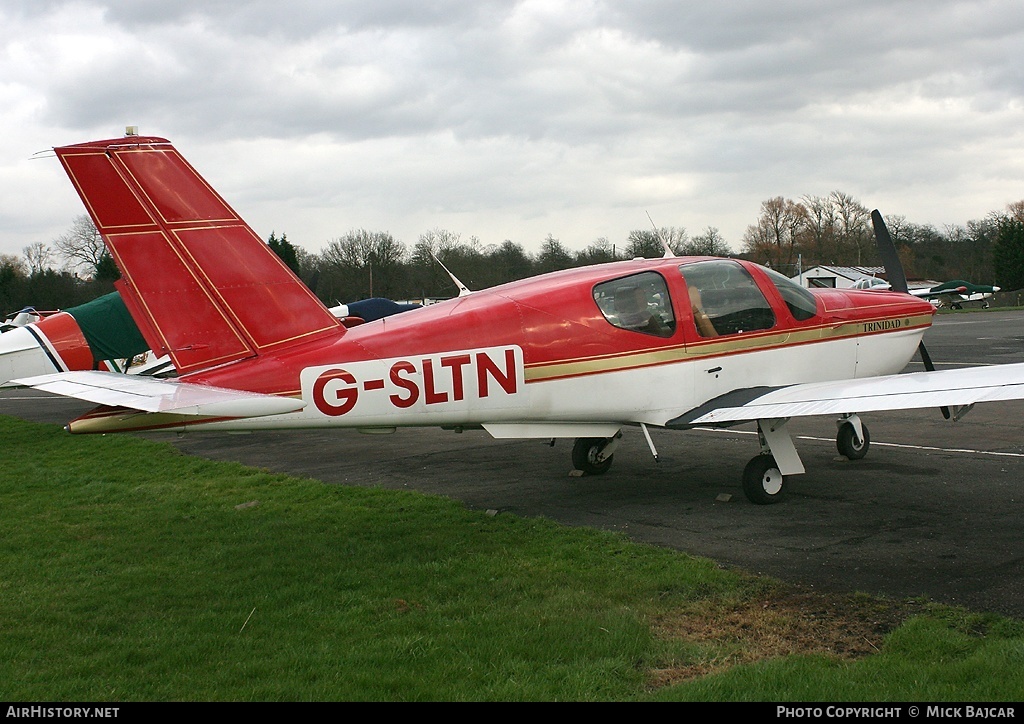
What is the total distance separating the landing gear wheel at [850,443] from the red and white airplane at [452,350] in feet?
5.05

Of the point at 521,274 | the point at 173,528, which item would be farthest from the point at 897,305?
the point at 521,274

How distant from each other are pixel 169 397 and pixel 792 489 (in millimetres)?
6168

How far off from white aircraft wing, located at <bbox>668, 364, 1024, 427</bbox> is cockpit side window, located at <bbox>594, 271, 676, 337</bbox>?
3.01 ft

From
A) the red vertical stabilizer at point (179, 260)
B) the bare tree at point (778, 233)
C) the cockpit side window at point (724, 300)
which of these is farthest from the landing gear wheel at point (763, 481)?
the bare tree at point (778, 233)

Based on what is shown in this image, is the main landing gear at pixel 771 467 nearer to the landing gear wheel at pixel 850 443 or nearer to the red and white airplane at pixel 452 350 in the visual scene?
the red and white airplane at pixel 452 350

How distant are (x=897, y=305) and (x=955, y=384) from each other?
111 inches

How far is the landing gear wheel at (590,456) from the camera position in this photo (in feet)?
33.9

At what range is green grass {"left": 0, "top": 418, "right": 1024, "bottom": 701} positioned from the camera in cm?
449

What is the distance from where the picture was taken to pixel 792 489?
912 cm

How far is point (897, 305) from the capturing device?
10.2 metres

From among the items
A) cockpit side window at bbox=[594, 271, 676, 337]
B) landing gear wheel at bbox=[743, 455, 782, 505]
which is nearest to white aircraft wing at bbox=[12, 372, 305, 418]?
cockpit side window at bbox=[594, 271, 676, 337]

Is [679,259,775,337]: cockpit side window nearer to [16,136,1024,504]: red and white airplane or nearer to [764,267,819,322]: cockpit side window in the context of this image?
[16,136,1024,504]: red and white airplane

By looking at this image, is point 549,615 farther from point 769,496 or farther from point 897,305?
point 897,305
